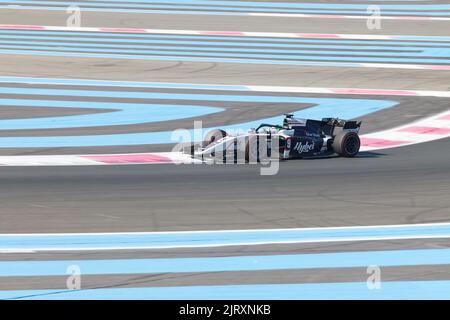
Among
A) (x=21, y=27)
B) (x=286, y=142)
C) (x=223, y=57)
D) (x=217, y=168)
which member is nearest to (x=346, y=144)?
(x=286, y=142)

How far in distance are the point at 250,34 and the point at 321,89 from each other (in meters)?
8.88

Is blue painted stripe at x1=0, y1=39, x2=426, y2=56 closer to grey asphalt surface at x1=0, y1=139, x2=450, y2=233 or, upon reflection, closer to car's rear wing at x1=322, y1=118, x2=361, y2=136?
car's rear wing at x1=322, y1=118, x2=361, y2=136

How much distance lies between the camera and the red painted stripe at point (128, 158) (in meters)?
16.2

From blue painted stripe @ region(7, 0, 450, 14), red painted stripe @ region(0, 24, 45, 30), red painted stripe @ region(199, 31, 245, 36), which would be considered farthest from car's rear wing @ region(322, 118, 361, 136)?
blue painted stripe @ region(7, 0, 450, 14)

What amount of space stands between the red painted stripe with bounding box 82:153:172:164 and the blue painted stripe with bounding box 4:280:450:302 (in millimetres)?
7258

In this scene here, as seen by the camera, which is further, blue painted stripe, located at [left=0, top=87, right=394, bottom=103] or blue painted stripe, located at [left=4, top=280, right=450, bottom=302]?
blue painted stripe, located at [left=0, top=87, right=394, bottom=103]

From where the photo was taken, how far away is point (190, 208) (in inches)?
491

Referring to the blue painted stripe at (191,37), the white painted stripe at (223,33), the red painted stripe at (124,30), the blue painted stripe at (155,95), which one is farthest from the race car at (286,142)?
the red painted stripe at (124,30)

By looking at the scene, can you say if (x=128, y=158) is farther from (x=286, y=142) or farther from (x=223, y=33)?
(x=223, y=33)

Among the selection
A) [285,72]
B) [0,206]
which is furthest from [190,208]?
[285,72]

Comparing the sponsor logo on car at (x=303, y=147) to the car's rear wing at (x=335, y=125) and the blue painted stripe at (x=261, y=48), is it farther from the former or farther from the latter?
the blue painted stripe at (x=261, y=48)

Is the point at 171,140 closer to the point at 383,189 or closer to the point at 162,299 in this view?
the point at 383,189

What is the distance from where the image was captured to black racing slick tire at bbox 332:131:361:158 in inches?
646

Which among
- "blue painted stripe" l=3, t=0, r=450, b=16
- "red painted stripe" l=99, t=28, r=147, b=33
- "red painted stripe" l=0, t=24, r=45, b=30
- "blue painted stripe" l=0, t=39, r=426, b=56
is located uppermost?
"blue painted stripe" l=3, t=0, r=450, b=16
